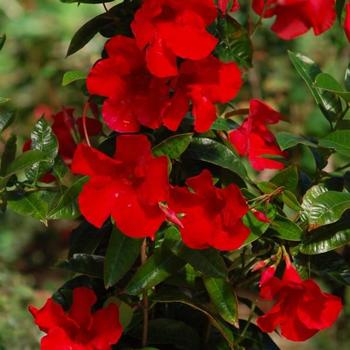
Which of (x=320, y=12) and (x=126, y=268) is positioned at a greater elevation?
(x=320, y=12)

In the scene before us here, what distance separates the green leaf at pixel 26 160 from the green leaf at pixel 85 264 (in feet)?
0.46

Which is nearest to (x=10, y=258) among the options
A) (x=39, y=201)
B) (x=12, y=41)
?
(x=12, y=41)

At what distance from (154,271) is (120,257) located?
0.05 m

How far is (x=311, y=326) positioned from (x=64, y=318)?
0.30 metres

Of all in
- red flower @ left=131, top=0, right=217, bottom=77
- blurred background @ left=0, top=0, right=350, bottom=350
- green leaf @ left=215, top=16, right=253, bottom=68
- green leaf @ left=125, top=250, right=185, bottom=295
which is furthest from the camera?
blurred background @ left=0, top=0, right=350, bottom=350

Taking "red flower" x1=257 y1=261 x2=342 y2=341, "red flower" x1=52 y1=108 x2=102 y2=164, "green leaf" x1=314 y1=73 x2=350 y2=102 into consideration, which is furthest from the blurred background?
"red flower" x1=257 y1=261 x2=342 y2=341

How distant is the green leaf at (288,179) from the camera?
1.11m

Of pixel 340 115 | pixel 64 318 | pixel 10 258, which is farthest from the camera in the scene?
pixel 10 258

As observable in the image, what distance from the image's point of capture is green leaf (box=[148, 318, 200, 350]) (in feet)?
3.92

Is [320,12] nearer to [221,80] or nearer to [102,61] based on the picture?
[221,80]

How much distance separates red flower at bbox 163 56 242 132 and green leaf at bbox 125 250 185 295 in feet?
0.58

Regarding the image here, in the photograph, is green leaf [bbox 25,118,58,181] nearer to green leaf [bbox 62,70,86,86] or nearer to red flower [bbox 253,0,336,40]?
green leaf [bbox 62,70,86,86]

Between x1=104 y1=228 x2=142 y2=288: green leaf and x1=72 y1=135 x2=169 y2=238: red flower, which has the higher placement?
x1=72 y1=135 x2=169 y2=238: red flower

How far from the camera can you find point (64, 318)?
1099mm
